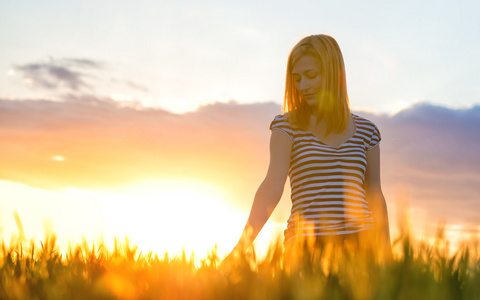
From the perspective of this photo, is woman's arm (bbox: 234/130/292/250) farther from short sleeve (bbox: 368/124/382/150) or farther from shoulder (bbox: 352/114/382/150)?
short sleeve (bbox: 368/124/382/150)

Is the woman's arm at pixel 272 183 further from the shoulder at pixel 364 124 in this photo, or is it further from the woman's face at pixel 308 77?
the shoulder at pixel 364 124

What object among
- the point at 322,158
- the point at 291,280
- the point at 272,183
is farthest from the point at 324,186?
the point at 291,280

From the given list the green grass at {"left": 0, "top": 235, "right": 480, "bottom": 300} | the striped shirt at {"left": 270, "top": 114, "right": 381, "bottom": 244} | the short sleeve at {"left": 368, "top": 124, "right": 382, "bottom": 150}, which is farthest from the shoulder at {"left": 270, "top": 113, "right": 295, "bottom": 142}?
the green grass at {"left": 0, "top": 235, "right": 480, "bottom": 300}

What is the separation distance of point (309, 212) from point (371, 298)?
230 centimetres

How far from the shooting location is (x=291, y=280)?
2.33 metres

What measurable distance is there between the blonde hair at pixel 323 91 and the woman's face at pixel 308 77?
4 cm

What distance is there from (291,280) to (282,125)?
98.7 inches

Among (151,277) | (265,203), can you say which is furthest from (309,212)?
(151,277)

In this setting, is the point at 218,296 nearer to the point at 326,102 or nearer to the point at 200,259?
the point at 200,259

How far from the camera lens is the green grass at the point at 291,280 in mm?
2215

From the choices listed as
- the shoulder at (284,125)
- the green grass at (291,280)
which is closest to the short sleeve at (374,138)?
the shoulder at (284,125)

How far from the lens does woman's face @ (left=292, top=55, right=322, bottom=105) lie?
15.4 feet

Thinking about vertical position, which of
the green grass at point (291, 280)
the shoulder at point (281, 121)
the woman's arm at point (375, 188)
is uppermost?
the shoulder at point (281, 121)

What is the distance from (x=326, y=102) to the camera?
15.7 feet
